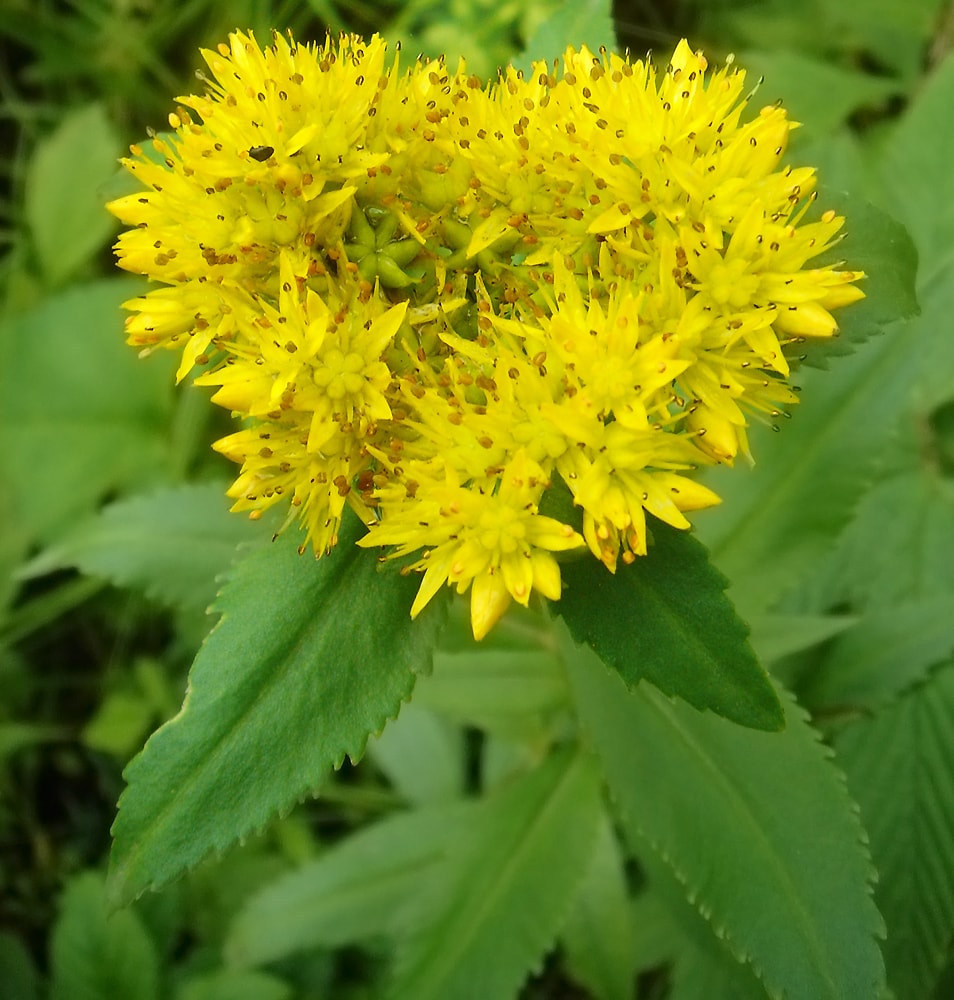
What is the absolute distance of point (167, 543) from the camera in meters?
2.45

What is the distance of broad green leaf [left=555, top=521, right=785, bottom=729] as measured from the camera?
1.42 metres

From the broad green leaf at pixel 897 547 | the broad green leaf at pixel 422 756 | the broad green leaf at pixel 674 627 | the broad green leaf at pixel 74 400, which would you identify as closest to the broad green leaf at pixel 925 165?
the broad green leaf at pixel 897 547

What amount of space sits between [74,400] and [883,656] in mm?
2894

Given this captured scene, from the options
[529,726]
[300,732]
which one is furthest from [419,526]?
[529,726]

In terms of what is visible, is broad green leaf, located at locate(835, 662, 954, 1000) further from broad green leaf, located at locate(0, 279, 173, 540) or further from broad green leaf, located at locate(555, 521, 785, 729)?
broad green leaf, located at locate(0, 279, 173, 540)

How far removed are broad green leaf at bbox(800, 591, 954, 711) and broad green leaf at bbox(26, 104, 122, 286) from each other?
2964 millimetres

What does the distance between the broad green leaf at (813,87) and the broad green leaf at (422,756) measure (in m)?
2.24

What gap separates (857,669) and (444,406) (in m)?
1.36

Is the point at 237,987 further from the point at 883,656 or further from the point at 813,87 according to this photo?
the point at 813,87

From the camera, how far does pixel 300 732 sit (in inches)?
61.3

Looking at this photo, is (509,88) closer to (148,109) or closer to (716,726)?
(716,726)

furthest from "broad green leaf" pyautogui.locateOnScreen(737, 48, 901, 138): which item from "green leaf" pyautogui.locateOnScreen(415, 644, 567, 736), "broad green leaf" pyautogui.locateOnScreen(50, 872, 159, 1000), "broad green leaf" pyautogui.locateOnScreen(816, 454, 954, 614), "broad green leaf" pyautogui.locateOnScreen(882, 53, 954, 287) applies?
"broad green leaf" pyautogui.locateOnScreen(50, 872, 159, 1000)

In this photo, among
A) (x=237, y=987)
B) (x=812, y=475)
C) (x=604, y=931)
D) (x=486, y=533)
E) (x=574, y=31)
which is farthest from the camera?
(x=237, y=987)

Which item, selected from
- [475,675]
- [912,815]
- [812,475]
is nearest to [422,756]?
[475,675]
